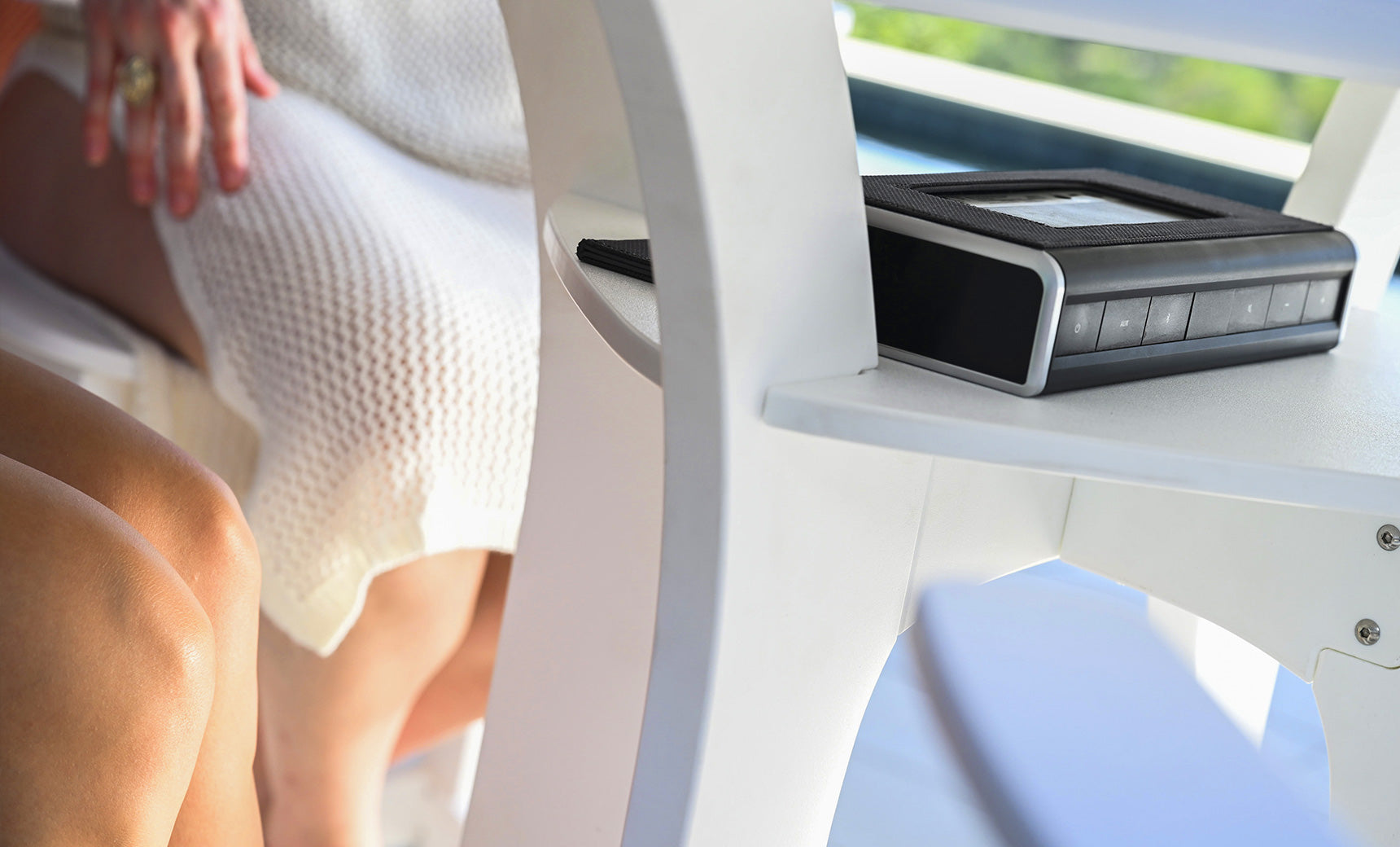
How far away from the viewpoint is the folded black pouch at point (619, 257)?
0.47 m

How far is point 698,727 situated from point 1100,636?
0.13 m

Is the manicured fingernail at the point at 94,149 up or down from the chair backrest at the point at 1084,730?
down

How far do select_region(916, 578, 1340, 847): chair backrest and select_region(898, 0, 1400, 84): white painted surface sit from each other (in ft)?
0.70

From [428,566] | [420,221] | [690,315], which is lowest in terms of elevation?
[428,566]

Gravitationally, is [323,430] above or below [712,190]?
below

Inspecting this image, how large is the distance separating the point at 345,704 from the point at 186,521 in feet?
1.05

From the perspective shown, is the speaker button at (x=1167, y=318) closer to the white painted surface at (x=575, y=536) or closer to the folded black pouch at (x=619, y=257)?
the folded black pouch at (x=619, y=257)

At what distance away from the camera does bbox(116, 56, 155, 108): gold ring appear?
0.95m

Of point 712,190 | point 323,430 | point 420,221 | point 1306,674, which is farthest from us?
point 420,221

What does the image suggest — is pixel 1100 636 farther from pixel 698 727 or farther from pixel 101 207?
pixel 101 207

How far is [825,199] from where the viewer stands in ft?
1.25

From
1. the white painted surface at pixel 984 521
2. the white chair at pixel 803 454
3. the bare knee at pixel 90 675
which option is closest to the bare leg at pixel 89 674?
the bare knee at pixel 90 675

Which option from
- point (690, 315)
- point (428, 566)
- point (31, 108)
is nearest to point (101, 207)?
point (31, 108)

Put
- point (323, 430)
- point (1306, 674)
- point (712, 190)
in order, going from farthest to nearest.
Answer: point (323, 430)
point (1306, 674)
point (712, 190)
